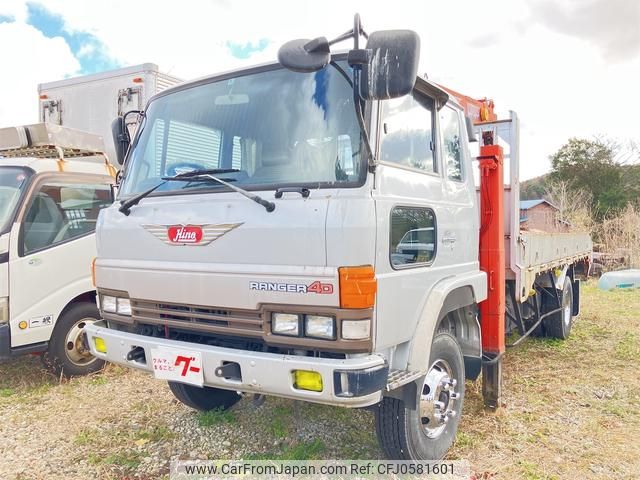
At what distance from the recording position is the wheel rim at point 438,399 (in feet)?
9.99

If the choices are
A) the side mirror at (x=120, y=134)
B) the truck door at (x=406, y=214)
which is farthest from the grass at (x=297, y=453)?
the side mirror at (x=120, y=134)

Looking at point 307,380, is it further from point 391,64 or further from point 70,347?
point 70,347

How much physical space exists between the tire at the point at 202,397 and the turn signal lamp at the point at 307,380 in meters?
1.62

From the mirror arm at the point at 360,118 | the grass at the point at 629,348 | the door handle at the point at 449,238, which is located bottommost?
the grass at the point at 629,348

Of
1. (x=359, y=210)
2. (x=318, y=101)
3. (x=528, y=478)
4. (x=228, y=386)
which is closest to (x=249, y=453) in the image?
(x=228, y=386)

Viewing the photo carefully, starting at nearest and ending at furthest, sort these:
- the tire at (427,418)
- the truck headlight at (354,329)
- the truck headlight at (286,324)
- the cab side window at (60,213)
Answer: the truck headlight at (354,329), the truck headlight at (286,324), the tire at (427,418), the cab side window at (60,213)

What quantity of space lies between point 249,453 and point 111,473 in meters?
0.86

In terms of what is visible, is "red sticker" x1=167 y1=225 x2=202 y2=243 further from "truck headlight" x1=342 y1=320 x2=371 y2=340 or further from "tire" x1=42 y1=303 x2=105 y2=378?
"tire" x1=42 y1=303 x2=105 y2=378

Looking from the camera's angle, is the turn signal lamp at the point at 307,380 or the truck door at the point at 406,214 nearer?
the turn signal lamp at the point at 307,380

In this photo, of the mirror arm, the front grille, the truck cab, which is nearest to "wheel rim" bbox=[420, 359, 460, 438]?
the front grille

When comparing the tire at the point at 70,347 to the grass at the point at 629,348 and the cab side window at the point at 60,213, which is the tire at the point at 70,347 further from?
the grass at the point at 629,348

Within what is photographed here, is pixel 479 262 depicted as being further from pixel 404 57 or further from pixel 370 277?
pixel 404 57

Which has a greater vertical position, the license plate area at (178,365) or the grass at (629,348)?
the license plate area at (178,365)

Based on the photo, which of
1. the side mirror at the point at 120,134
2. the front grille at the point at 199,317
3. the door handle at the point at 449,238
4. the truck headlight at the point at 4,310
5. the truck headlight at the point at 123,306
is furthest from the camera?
the truck headlight at the point at 4,310
